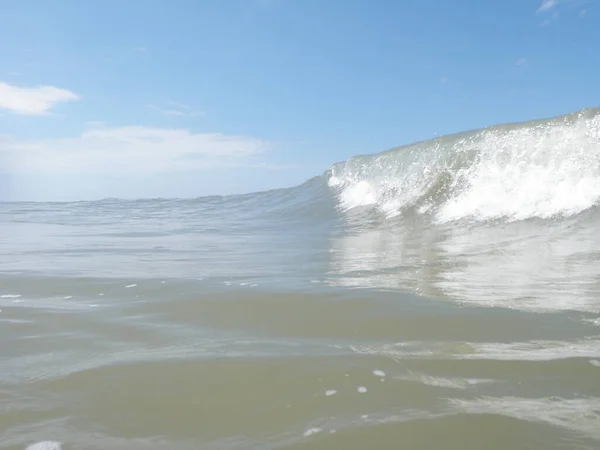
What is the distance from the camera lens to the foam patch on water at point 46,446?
1.46 metres

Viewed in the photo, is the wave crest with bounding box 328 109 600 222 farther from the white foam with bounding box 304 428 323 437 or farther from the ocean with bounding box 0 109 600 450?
the white foam with bounding box 304 428 323 437

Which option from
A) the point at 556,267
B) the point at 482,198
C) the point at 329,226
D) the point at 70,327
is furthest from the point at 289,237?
the point at 70,327

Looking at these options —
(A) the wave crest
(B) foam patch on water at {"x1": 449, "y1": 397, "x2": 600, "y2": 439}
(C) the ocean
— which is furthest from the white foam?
(A) the wave crest

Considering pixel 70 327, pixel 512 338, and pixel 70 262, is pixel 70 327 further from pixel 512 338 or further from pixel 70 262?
pixel 70 262

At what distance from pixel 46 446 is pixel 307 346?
110 cm

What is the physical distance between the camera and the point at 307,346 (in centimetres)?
226

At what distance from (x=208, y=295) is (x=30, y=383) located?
4.86 ft

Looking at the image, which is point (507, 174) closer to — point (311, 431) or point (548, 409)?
point (548, 409)

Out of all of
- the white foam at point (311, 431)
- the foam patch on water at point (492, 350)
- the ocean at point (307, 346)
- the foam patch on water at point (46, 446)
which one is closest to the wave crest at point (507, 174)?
the ocean at point (307, 346)

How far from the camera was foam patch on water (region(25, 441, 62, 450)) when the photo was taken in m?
1.46

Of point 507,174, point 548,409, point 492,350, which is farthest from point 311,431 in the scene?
point 507,174

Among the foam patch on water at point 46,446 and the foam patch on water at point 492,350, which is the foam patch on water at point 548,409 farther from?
the foam patch on water at point 46,446

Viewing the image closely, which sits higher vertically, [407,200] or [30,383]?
[407,200]

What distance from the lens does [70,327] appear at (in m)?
2.63
